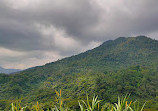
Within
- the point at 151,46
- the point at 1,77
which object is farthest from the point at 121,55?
the point at 1,77

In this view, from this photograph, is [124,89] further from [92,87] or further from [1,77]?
[1,77]

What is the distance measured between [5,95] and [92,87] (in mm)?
52940

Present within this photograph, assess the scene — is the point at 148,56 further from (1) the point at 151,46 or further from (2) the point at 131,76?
(2) the point at 131,76

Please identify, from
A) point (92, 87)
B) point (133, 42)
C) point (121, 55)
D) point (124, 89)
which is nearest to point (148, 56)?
point (121, 55)

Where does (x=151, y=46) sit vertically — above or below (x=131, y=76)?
above

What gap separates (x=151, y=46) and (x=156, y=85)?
115161mm

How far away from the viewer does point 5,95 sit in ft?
250

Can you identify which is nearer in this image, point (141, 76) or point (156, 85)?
point (156, 85)

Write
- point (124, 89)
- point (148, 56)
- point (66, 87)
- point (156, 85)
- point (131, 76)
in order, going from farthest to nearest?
point (148, 56) → point (66, 87) → point (131, 76) → point (156, 85) → point (124, 89)

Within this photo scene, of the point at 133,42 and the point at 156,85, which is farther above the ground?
the point at 133,42

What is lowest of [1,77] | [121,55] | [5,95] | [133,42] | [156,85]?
[156,85]

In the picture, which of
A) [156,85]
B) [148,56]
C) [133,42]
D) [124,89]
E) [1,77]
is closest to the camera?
[124,89]

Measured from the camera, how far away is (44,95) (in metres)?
66.0

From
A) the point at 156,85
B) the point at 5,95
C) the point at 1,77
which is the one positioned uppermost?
the point at 1,77
